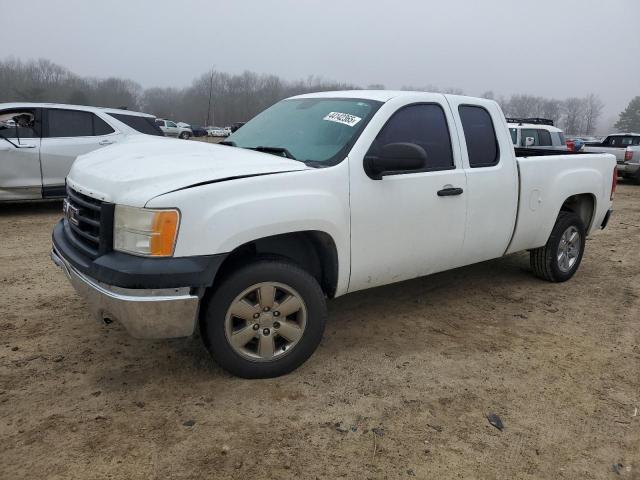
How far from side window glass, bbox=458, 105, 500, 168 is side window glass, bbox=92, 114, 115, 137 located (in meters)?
6.21

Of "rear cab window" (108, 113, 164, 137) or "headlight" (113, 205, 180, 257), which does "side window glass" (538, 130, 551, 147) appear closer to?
"rear cab window" (108, 113, 164, 137)

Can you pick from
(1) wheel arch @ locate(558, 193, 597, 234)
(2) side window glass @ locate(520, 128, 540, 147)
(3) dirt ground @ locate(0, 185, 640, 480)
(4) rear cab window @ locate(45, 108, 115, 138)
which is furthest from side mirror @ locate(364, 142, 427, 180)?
(2) side window glass @ locate(520, 128, 540, 147)

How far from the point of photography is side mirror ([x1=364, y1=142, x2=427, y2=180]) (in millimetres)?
3307

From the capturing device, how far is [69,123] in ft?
26.8

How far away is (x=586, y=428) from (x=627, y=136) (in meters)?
17.0

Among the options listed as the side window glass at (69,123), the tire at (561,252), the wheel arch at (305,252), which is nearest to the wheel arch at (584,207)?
the tire at (561,252)

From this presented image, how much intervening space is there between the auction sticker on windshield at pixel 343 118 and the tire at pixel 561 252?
261cm

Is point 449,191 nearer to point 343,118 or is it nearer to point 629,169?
point 343,118

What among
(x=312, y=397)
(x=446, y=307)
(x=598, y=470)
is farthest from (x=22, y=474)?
(x=446, y=307)

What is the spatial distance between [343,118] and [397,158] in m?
A: 0.60

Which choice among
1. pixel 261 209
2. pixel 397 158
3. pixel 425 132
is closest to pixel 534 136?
pixel 425 132

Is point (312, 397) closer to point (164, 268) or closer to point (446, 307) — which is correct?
point (164, 268)

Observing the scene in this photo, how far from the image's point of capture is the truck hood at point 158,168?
2803 millimetres

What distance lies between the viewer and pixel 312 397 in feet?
10.0
